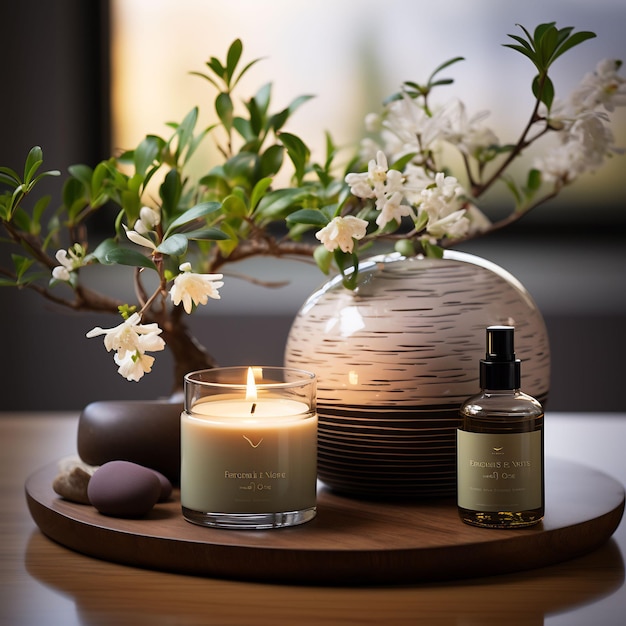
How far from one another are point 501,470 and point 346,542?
10cm

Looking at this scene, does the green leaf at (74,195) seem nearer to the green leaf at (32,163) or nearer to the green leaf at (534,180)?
the green leaf at (32,163)

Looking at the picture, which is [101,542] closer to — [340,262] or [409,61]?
[340,262]

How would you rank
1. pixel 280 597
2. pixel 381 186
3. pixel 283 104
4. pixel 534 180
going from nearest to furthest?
pixel 280 597, pixel 381 186, pixel 534 180, pixel 283 104

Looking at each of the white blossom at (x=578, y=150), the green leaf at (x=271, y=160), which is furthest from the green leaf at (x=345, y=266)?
the white blossom at (x=578, y=150)

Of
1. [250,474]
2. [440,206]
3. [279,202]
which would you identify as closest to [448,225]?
[440,206]

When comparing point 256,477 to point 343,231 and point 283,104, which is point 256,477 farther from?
point 283,104

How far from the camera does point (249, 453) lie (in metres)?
0.57

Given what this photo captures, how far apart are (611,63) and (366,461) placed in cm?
36

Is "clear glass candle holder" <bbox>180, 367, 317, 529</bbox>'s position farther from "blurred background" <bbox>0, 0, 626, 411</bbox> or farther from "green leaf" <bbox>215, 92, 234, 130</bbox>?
"blurred background" <bbox>0, 0, 626, 411</bbox>

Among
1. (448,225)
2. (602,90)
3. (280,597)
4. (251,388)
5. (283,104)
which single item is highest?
(283,104)

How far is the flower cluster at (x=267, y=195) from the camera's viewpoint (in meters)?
0.60

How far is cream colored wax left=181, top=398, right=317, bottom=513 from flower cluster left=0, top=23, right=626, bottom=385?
59 mm

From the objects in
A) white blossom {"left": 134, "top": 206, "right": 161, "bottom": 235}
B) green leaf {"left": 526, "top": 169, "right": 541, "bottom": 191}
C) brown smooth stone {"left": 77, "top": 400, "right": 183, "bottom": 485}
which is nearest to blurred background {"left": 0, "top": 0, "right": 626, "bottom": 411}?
green leaf {"left": 526, "top": 169, "right": 541, "bottom": 191}

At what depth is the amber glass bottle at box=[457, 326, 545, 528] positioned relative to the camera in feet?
1.85
